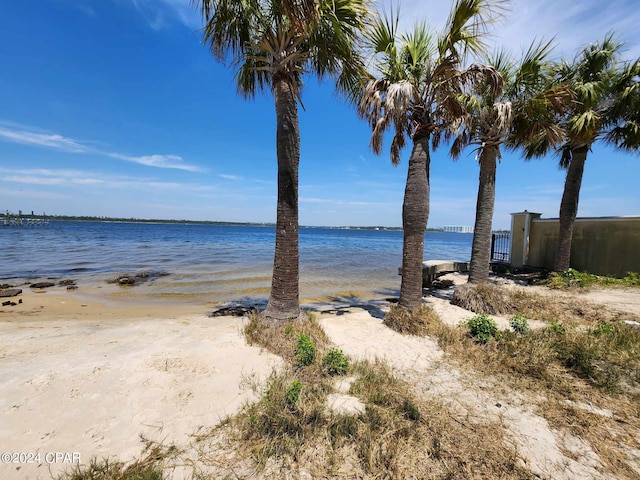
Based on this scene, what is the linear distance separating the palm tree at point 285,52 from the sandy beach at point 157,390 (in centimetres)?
167

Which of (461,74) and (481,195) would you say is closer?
(461,74)

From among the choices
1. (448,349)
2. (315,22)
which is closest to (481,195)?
(448,349)

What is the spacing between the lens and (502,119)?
7.93 meters

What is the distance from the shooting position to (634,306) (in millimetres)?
7758

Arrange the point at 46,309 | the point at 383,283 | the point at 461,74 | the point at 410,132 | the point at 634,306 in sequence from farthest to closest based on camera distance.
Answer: the point at 383,283 < the point at 46,309 < the point at 634,306 < the point at 410,132 < the point at 461,74

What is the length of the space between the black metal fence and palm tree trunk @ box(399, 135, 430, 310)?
12735 millimetres

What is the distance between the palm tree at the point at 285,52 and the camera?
5.29m

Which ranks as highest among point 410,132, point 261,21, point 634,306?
A: point 261,21

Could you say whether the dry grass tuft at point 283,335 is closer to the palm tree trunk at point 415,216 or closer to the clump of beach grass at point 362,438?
the clump of beach grass at point 362,438

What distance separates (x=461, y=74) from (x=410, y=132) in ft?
5.49

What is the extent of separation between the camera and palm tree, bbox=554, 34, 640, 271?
32.5 ft

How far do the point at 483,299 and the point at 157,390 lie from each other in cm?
833

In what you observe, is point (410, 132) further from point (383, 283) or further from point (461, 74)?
point (383, 283)

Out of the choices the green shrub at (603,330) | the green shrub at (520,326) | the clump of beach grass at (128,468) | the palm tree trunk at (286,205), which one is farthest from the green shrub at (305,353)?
the green shrub at (603,330)
